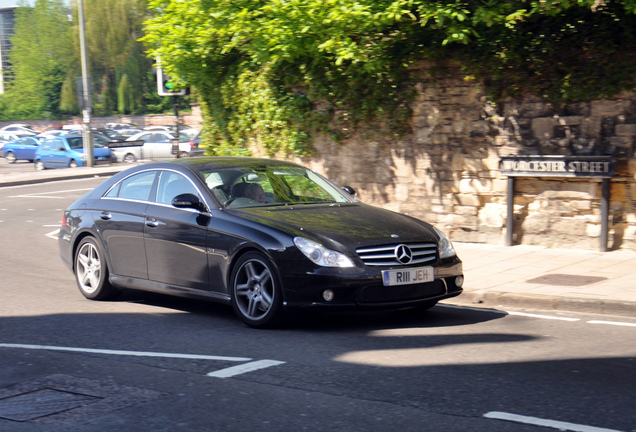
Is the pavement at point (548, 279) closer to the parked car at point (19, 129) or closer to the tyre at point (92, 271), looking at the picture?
the tyre at point (92, 271)

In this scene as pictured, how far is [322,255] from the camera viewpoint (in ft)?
23.2

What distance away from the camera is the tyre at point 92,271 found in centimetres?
902

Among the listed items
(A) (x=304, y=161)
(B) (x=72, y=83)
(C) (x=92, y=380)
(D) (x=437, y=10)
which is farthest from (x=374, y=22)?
(B) (x=72, y=83)

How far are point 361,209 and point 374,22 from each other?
14.7 feet

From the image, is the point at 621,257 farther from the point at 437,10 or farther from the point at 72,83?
the point at 72,83

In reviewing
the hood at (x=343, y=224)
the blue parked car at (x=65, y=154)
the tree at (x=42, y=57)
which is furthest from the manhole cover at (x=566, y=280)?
the tree at (x=42, y=57)

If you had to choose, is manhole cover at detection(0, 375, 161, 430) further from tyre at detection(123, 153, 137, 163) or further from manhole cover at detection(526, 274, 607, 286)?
tyre at detection(123, 153, 137, 163)

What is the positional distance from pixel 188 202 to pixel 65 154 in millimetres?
30078

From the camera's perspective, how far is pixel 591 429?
4.47 metres

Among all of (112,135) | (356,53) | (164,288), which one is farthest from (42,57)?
(164,288)

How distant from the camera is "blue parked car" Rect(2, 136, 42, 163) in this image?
45219mm

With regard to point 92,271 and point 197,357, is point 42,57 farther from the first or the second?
point 197,357

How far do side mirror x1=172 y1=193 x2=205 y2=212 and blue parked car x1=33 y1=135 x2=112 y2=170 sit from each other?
29067 millimetres

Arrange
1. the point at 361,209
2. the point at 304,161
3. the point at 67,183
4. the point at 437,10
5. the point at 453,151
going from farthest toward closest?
the point at 67,183
the point at 304,161
the point at 453,151
the point at 437,10
the point at 361,209
